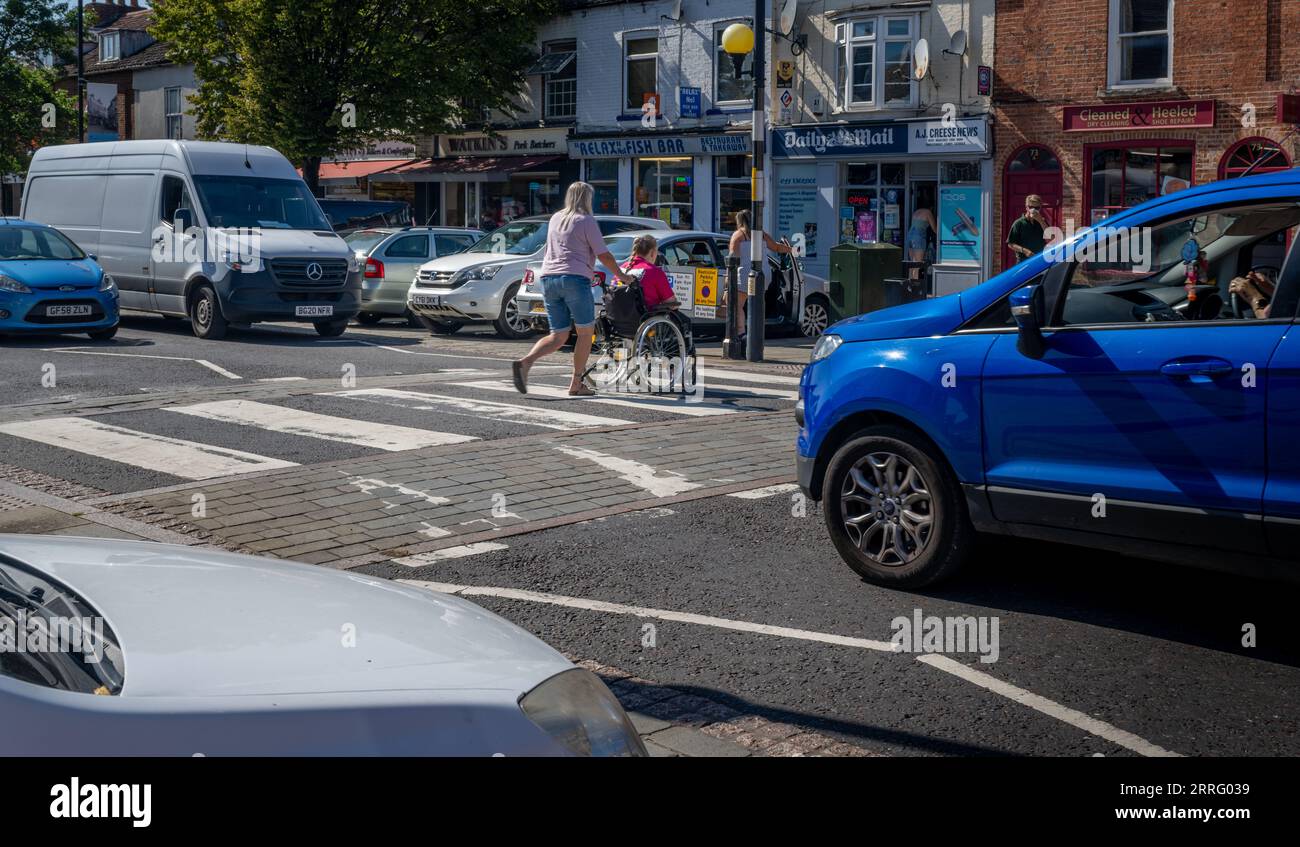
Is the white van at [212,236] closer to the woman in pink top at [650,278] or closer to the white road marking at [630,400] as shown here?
the white road marking at [630,400]

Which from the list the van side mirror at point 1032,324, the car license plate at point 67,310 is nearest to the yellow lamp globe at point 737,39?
the car license plate at point 67,310

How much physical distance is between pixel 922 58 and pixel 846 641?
23.8 meters

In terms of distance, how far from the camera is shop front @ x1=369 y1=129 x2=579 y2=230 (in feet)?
119

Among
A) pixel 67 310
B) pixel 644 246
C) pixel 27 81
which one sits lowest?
pixel 67 310

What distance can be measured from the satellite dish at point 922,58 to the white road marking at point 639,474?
65.4 ft

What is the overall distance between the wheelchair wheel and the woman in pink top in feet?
0.50

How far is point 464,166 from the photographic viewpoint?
124 ft

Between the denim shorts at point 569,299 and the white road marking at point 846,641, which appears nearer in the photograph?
the white road marking at point 846,641

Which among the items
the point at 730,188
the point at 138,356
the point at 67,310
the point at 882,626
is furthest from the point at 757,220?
the point at 730,188

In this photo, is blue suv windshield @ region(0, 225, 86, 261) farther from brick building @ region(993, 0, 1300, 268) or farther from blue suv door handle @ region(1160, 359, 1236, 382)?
brick building @ region(993, 0, 1300, 268)

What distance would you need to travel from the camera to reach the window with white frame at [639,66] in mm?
33531

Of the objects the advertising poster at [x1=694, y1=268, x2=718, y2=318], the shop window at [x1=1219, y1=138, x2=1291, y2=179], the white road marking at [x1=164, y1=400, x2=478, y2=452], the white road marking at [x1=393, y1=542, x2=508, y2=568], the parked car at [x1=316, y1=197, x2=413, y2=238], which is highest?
the shop window at [x1=1219, y1=138, x2=1291, y2=179]

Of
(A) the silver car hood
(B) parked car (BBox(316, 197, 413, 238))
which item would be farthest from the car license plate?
(A) the silver car hood

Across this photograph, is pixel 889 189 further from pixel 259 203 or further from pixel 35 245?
pixel 35 245
